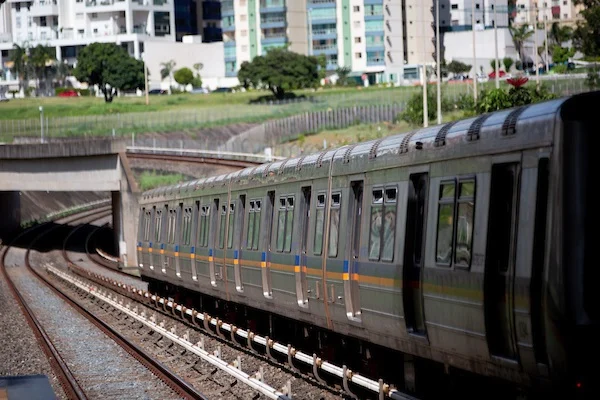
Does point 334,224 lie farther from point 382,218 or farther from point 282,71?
point 282,71

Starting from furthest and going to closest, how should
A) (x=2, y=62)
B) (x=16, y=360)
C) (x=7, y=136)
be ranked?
(x=2, y=62) → (x=7, y=136) → (x=16, y=360)

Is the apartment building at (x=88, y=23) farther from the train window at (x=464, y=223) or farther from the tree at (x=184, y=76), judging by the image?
the train window at (x=464, y=223)

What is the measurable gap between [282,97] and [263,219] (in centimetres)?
11706

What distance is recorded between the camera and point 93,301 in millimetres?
37062

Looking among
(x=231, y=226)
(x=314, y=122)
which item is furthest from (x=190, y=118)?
(x=231, y=226)

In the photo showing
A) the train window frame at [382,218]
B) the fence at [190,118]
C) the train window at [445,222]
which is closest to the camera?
the train window at [445,222]

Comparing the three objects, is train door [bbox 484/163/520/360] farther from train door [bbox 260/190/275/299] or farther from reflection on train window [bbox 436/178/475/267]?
train door [bbox 260/190/275/299]

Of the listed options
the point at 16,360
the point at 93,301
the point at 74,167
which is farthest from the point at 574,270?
the point at 74,167

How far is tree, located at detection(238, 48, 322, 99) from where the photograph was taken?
135375mm

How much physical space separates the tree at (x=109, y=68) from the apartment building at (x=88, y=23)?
10913 millimetres

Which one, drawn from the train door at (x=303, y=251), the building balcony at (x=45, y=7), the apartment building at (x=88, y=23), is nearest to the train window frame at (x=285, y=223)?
the train door at (x=303, y=251)

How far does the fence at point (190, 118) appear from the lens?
9294 cm

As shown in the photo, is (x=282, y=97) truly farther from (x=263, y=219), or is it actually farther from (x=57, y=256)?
(x=263, y=219)

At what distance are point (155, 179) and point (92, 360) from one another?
1730 inches
